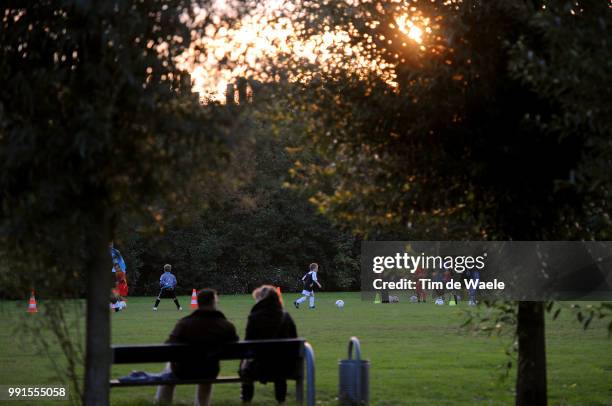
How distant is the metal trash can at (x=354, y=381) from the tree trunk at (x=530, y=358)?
73.0 inches

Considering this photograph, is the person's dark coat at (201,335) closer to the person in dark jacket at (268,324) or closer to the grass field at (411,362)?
the person in dark jacket at (268,324)

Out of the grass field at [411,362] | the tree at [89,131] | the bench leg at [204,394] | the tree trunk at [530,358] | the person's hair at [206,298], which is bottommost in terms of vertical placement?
the grass field at [411,362]

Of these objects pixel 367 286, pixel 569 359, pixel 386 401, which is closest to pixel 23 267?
pixel 386 401

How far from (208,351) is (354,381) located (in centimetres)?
166

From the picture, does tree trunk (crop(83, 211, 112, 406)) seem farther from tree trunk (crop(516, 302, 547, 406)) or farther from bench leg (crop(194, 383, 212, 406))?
tree trunk (crop(516, 302, 547, 406))

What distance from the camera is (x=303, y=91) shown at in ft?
40.6

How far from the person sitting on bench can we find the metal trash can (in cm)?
122

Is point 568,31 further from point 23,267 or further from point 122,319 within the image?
point 122,319

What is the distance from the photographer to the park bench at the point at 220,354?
1047 centimetres

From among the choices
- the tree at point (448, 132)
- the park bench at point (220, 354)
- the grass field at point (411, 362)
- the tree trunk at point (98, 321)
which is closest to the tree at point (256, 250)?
the grass field at point (411, 362)

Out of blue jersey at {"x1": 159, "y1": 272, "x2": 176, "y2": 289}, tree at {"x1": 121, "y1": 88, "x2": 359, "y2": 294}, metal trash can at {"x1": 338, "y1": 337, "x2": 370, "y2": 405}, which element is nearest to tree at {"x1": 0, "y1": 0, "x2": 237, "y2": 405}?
metal trash can at {"x1": 338, "y1": 337, "x2": 370, "y2": 405}

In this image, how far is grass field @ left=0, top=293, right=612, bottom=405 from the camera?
13.8 m

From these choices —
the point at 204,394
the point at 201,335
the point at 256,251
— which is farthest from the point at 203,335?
the point at 256,251

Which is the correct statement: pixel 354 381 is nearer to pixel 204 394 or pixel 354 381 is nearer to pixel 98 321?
pixel 204 394
